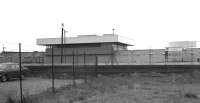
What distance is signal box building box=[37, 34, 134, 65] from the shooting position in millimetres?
51656

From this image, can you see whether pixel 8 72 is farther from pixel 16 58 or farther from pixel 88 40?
pixel 88 40

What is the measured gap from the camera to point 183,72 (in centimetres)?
2147

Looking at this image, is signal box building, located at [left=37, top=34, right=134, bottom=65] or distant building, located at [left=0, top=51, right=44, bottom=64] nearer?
distant building, located at [left=0, top=51, right=44, bottom=64]

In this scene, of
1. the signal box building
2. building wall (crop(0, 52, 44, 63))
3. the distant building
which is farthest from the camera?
the signal box building

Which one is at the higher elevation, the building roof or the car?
the building roof

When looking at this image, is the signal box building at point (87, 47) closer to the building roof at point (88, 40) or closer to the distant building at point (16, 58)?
the building roof at point (88, 40)

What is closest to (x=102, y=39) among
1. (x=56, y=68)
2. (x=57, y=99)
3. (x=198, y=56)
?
(x=198, y=56)

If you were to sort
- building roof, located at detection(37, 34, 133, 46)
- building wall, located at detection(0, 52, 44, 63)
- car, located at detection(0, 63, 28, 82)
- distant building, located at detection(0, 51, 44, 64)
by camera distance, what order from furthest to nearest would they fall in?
building roof, located at detection(37, 34, 133, 46)
building wall, located at detection(0, 52, 44, 63)
distant building, located at detection(0, 51, 44, 64)
car, located at detection(0, 63, 28, 82)

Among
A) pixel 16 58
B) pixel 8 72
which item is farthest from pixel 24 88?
pixel 16 58

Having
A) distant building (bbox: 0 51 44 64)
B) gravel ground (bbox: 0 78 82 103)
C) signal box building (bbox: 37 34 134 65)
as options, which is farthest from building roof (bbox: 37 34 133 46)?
gravel ground (bbox: 0 78 82 103)

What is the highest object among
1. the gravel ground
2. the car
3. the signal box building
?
the signal box building

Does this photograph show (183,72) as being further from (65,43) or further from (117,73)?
(65,43)

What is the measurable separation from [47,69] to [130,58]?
92.8 ft

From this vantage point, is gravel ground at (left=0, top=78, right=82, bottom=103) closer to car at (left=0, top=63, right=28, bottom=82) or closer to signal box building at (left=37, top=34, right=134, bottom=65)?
car at (left=0, top=63, right=28, bottom=82)
